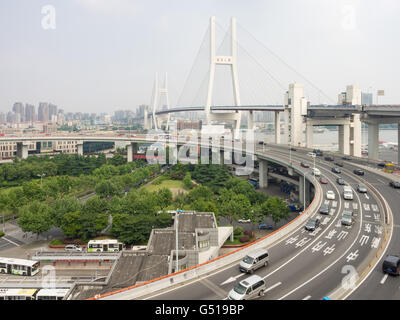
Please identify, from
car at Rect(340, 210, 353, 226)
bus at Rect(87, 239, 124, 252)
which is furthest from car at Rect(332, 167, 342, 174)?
bus at Rect(87, 239, 124, 252)

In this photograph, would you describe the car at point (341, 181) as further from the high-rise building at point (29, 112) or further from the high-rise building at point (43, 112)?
the high-rise building at point (43, 112)

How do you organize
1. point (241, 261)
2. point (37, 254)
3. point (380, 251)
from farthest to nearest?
1. point (37, 254)
2. point (380, 251)
3. point (241, 261)

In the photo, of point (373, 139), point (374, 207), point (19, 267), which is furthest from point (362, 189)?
point (19, 267)

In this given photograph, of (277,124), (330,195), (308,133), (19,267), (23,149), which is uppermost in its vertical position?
(277,124)

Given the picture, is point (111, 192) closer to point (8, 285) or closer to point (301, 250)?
point (8, 285)

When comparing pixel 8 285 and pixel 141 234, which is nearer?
pixel 8 285

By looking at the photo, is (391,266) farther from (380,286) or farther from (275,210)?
(275,210)
